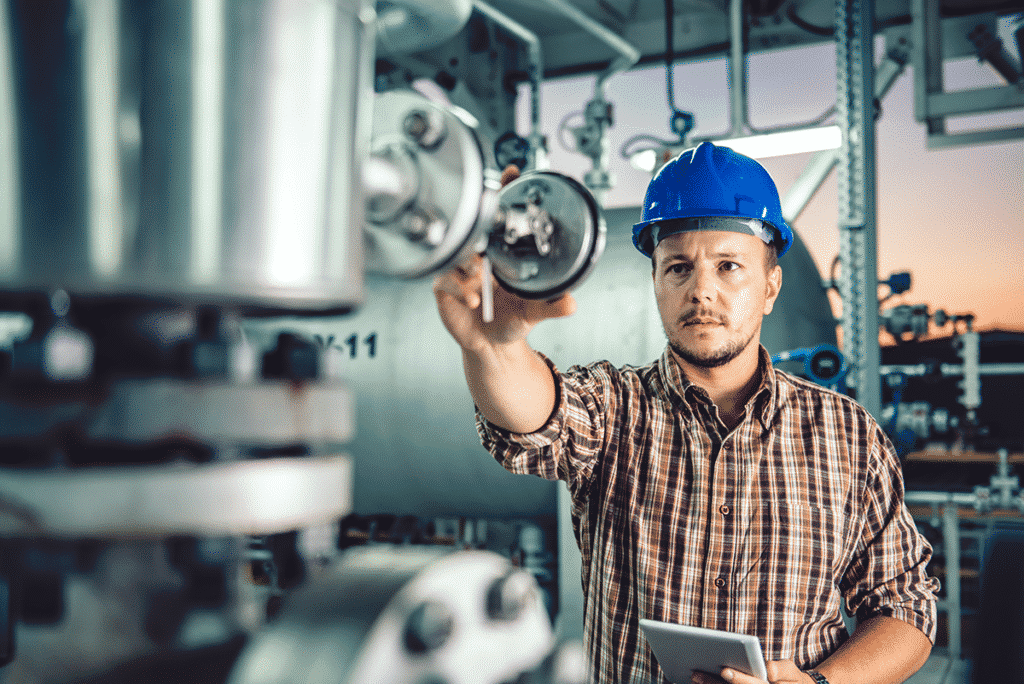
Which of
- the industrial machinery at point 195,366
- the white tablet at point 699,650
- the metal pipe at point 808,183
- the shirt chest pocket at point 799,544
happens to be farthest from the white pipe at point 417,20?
the metal pipe at point 808,183

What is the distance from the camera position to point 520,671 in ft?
1.15

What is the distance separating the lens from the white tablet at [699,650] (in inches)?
37.2

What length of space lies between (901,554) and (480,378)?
681 millimetres

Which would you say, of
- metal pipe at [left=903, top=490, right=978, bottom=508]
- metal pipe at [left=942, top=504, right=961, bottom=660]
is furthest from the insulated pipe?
metal pipe at [left=942, top=504, right=961, bottom=660]

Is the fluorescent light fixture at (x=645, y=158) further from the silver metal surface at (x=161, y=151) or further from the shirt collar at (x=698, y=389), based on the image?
the silver metal surface at (x=161, y=151)

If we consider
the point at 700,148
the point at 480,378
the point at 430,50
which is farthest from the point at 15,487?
the point at 430,50

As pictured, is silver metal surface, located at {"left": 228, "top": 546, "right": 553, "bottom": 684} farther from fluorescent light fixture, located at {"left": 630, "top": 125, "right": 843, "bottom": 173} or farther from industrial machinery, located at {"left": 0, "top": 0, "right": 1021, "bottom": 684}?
fluorescent light fixture, located at {"left": 630, "top": 125, "right": 843, "bottom": 173}

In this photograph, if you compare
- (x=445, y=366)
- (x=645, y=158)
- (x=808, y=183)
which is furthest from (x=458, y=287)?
(x=808, y=183)

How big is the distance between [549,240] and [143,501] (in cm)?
25

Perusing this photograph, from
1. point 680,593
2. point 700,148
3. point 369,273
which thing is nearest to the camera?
point 369,273

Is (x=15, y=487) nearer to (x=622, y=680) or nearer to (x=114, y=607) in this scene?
(x=114, y=607)

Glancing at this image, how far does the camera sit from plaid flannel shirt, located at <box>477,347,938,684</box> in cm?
117

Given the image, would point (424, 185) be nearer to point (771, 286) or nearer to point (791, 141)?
point (771, 286)

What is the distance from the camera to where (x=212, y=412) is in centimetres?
30
